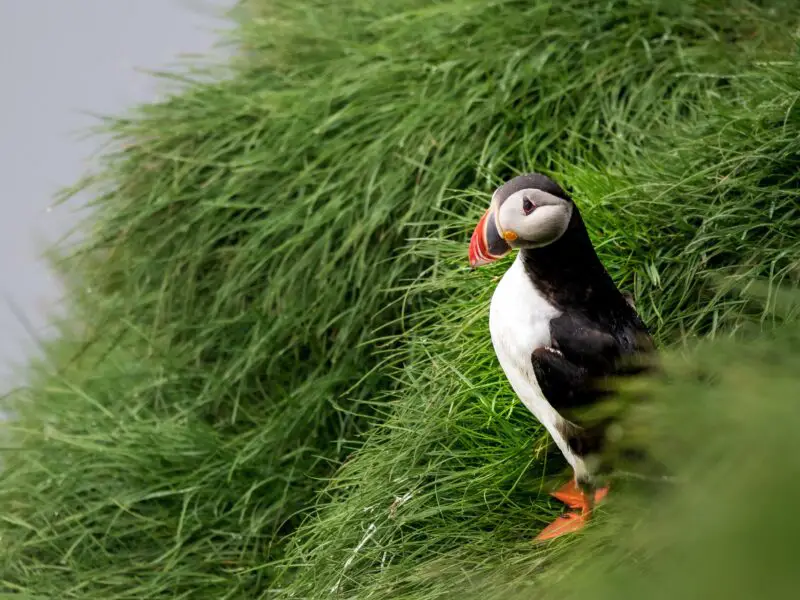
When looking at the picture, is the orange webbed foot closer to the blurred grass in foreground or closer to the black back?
the black back

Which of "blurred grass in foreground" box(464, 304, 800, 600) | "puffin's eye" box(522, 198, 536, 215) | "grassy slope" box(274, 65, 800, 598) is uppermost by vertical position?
"puffin's eye" box(522, 198, 536, 215)

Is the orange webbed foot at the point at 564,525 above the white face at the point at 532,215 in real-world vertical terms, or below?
below

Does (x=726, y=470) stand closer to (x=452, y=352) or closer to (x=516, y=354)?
(x=516, y=354)

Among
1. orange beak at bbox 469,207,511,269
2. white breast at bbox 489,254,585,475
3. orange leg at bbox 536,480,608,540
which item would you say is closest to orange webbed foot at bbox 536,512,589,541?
orange leg at bbox 536,480,608,540

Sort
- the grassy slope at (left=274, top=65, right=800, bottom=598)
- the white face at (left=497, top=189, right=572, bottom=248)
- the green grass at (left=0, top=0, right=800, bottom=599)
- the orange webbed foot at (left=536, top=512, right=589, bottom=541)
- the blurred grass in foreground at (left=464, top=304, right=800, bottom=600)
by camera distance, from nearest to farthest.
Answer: the blurred grass in foreground at (left=464, top=304, right=800, bottom=600)
the white face at (left=497, top=189, right=572, bottom=248)
the orange webbed foot at (left=536, top=512, right=589, bottom=541)
the grassy slope at (left=274, top=65, right=800, bottom=598)
the green grass at (left=0, top=0, right=800, bottom=599)

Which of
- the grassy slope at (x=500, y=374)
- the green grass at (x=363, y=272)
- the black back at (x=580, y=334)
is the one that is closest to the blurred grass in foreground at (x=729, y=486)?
the black back at (x=580, y=334)

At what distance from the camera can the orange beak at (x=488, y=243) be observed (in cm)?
224

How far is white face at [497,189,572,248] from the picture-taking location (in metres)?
2.19

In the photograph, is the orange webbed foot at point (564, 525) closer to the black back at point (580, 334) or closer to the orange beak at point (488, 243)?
the black back at point (580, 334)

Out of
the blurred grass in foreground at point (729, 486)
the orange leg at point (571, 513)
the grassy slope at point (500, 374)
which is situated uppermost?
A: the blurred grass in foreground at point (729, 486)

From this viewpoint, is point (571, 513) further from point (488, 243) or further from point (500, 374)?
point (488, 243)

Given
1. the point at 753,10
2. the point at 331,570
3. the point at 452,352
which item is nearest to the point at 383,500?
the point at 331,570

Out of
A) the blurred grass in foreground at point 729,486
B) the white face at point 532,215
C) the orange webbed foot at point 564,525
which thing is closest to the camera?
the blurred grass in foreground at point 729,486

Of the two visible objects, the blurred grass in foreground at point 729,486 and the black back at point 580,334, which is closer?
the blurred grass in foreground at point 729,486
